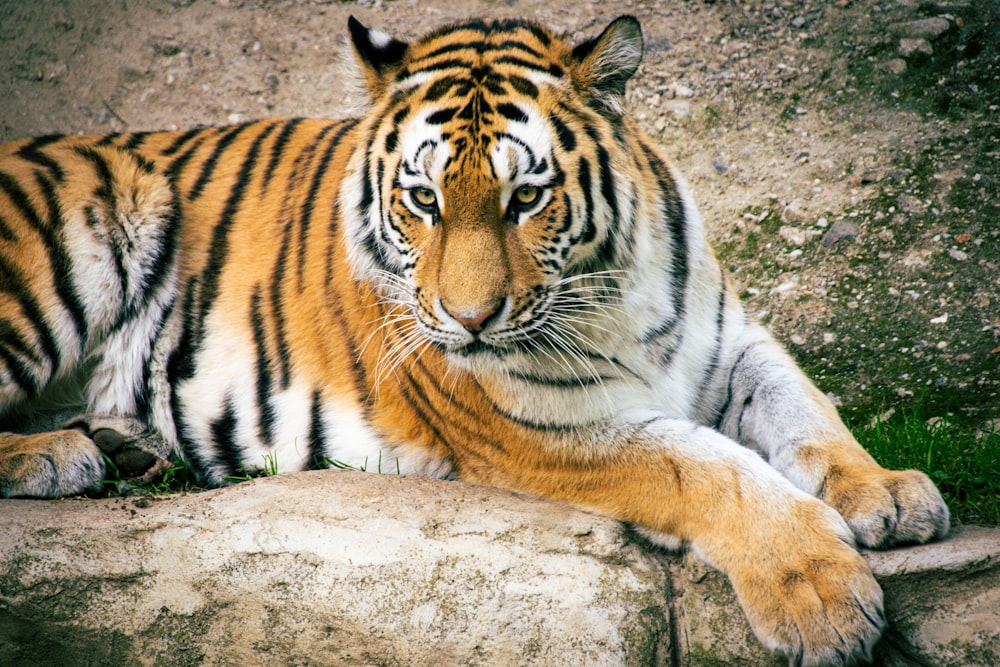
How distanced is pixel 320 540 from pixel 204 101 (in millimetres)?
3758

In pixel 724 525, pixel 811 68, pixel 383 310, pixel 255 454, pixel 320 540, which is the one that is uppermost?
pixel 811 68

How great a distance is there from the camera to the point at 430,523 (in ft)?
8.04

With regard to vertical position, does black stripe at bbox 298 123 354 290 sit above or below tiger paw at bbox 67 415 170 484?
above

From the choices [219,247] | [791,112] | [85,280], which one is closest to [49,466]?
[85,280]

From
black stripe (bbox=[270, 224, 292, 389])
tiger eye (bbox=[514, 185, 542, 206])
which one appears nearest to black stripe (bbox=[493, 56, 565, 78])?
tiger eye (bbox=[514, 185, 542, 206])

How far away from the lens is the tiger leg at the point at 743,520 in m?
2.03

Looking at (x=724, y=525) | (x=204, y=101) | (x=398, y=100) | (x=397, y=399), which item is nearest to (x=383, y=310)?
(x=397, y=399)

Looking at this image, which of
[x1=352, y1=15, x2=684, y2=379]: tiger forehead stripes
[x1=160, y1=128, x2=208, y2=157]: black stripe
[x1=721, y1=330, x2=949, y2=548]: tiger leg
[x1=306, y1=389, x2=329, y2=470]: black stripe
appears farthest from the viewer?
[x1=160, y1=128, x2=208, y2=157]: black stripe

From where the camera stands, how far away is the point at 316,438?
3111mm

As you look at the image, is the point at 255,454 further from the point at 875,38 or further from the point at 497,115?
the point at 875,38

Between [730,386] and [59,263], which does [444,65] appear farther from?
[59,263]

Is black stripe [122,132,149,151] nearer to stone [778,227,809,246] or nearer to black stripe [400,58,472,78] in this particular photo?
black stripe [400,58,472,78]

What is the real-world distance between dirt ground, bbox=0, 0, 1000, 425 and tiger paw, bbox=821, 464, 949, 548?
3.61 ft

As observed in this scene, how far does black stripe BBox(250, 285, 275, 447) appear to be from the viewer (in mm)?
3209
